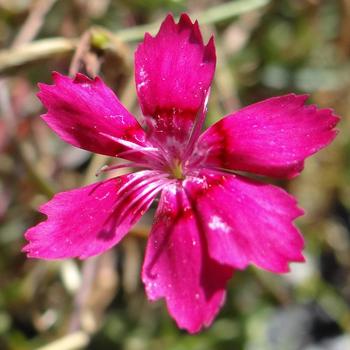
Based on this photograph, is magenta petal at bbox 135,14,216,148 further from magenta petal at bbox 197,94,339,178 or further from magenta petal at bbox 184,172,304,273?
magenta petal at bbox 184,172,304,273

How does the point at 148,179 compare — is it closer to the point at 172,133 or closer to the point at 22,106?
the point at 172,133

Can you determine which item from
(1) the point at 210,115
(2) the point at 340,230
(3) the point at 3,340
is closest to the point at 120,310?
(3) the point at 3,340

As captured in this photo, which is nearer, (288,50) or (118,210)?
(118,210)

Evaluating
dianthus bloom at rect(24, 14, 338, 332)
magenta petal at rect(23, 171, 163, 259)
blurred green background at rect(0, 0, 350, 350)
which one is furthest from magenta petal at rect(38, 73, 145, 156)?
blurred green background at rect(0, 0, 350, 350)

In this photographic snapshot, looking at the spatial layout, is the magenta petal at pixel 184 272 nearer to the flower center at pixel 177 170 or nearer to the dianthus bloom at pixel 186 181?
the dianthus bloom at pixel 186 181

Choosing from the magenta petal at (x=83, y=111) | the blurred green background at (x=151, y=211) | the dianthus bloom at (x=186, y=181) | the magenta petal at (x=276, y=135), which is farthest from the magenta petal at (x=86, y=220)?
the blurred green background at (x=151, y=211)

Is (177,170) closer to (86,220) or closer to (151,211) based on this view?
(86,220)

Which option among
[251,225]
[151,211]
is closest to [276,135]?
[251,225]
